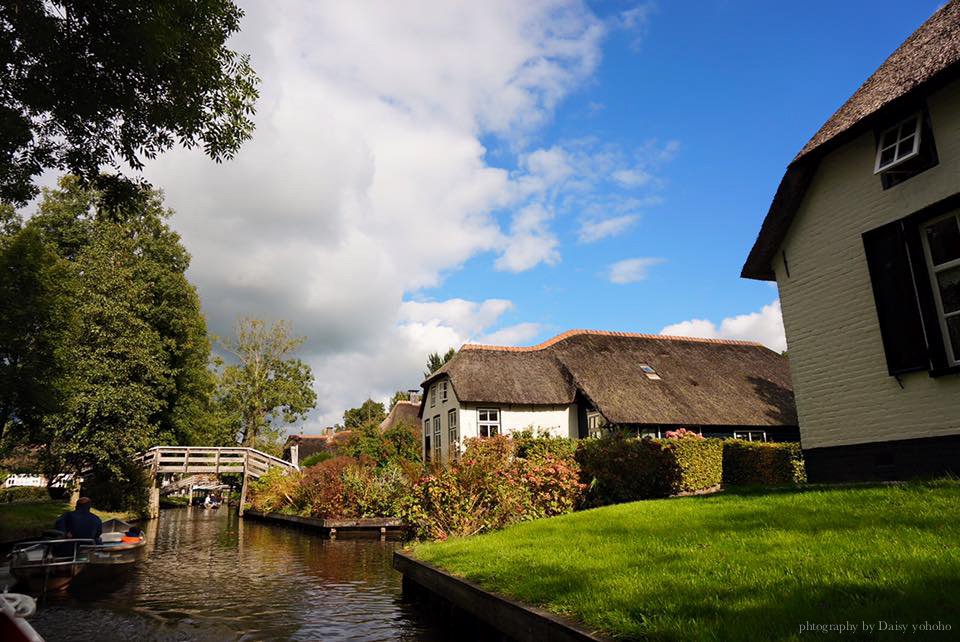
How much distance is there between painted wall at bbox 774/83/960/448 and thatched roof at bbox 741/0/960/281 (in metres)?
0.28

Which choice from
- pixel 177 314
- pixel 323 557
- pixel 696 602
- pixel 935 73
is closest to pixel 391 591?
pixel 323 557

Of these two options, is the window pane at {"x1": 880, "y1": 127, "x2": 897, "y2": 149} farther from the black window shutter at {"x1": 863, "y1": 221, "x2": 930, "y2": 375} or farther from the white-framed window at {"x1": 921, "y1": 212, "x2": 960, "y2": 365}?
the white-framed window at {"x1": 921, "y1": 212, "x2": 960, "y2": 365}

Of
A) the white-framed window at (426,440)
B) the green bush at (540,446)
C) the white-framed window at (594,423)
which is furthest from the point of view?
the white-framed window at (426,440)

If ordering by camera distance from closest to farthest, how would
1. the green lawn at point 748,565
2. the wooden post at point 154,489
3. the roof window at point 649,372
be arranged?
the green lawn at point 748,565, the roof window at point 649,372, the wooden post at point 154,489

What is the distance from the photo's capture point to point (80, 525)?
12828mm

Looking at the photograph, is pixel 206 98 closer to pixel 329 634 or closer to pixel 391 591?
pixel 329 634

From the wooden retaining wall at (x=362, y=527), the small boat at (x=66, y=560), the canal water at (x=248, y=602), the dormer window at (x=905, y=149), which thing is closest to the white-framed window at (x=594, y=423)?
the wooden retaining wall at (x=362, y=527)

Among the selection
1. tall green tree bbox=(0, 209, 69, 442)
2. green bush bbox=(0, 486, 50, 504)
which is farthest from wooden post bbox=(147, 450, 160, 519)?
tall green tree bbox=(0, 209, 69, 442)

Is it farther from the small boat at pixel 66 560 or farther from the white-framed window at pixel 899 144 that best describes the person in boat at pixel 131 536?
the white-framed window at pixel 899 144

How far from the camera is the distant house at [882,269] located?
897 centimetres

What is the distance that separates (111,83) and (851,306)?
497 inches

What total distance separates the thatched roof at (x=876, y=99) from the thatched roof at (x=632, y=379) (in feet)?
48.4

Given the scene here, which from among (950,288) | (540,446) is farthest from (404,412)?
(950,288)

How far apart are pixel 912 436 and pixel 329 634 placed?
919 centimetres
